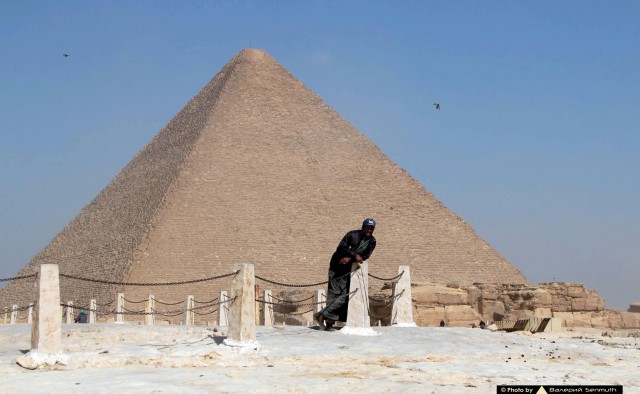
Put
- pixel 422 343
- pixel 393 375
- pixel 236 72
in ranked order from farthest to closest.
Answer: pixel 236 72 < pixel 422 343 < pixel 393 375

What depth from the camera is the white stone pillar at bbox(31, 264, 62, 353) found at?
902 cm

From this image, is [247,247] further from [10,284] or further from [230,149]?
[10,284]

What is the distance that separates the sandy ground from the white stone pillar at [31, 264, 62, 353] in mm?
218

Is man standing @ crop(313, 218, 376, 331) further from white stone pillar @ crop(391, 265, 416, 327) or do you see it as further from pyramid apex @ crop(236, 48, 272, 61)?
pyramid apex @ crop(236, 48, 272, 61)

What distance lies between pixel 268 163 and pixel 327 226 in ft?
19.7

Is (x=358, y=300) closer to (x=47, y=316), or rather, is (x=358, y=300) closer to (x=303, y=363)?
(x=303, y=363)

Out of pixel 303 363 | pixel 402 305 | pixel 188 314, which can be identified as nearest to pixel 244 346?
pixel 303 363

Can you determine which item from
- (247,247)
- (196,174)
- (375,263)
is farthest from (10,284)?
(375,263)

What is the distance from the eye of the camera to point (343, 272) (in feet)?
38.6

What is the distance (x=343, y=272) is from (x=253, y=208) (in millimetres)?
44978

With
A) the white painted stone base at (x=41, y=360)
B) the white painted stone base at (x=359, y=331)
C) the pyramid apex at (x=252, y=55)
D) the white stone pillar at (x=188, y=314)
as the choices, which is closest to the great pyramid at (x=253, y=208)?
the pyramid apex at (x=252, y=55)

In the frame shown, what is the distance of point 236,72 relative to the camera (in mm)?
69438

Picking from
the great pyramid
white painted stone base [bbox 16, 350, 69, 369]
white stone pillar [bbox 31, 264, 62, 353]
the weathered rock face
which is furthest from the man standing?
the great pyramid

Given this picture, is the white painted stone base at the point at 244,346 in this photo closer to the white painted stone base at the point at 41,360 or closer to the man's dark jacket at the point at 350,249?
the white painted stone base at the point at 41,360
